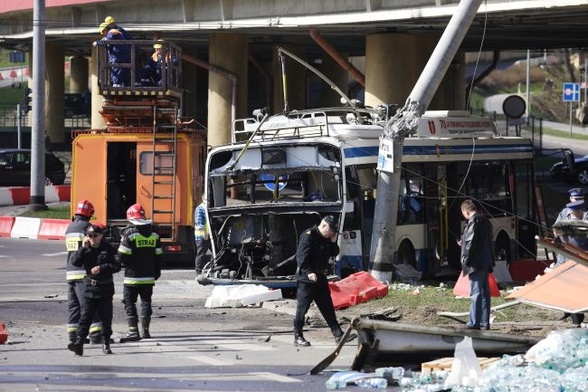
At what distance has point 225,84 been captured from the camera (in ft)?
133

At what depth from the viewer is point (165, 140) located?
24.5m

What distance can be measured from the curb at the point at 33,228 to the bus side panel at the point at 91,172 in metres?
7.61

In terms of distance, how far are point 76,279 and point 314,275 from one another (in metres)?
2.54

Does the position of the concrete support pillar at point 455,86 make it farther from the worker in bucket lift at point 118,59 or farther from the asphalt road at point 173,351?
the asphalt road at point 173,351

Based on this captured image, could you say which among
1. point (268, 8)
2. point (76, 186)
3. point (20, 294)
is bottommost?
point (20, 294)

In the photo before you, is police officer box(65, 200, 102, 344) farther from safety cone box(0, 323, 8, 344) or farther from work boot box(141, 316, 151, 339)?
safety cone box(0, 323, 8, 344)

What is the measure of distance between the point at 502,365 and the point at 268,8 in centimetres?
2349

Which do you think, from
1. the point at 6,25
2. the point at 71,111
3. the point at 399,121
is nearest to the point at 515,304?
the point at 399,121

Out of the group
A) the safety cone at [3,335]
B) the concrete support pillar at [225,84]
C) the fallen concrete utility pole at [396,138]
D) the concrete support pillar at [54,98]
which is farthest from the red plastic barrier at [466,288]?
the concrete support pillar at [54,98]

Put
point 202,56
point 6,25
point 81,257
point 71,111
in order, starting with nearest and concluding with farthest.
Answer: point 81,257 < point 6,25 < point 202,56 < point 71,111

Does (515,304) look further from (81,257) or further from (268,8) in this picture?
(268,8)

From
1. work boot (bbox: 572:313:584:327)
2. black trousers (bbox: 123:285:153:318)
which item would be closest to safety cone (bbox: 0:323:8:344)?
black trousers (bbox: 123:285:153:318)

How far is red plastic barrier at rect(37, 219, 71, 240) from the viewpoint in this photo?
3250cm

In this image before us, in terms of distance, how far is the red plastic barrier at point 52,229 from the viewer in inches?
1280
